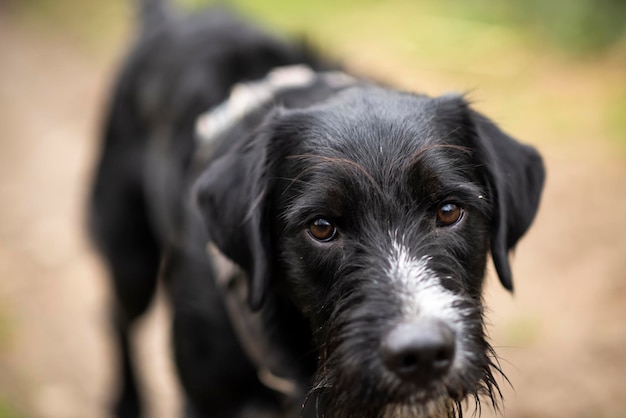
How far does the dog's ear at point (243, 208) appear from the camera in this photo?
263 centimetres

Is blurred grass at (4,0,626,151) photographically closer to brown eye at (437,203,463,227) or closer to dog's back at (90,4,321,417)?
dog's back at (90,4,321,417)

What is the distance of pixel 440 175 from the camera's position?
2.43m

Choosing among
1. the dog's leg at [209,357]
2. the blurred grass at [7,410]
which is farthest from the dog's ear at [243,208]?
the blurred grass at [7,410]

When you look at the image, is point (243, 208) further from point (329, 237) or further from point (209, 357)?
point (209, 357)

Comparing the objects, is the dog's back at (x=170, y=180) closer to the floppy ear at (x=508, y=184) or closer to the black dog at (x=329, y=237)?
the black dog at (x=329, y=237)

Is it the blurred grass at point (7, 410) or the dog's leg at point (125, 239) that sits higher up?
the dog's leg at point (125, 239)

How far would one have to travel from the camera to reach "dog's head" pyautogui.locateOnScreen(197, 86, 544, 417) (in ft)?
7.04

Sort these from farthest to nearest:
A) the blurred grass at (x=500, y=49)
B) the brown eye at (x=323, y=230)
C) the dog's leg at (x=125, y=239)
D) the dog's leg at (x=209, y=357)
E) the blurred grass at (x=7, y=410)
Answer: the blurred grass at (x=500, y=49) → the dog's leg at (x=125, y=239) → the blurred grass at (x=7, y=410) → the dog's leg at (x=209, y=357) → the brown eye at (x=323, y=230)

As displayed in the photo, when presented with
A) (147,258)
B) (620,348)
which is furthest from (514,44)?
(147,258)

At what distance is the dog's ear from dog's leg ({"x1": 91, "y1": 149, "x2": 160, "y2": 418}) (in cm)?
168

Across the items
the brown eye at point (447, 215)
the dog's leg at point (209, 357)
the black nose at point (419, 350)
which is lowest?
the dog's leg at point (209, 357)

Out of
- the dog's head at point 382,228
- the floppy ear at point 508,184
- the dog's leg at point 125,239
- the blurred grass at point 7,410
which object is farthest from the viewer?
the dog's leg at point 125,239

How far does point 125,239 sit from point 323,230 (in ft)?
7.41

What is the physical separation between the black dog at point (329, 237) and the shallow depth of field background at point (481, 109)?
1.45 ft
